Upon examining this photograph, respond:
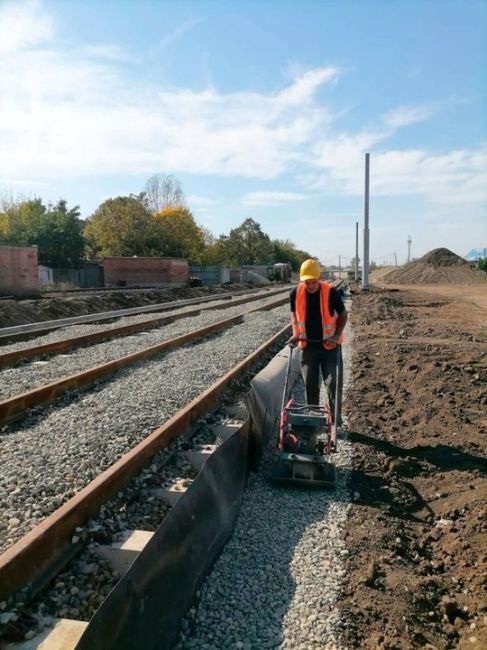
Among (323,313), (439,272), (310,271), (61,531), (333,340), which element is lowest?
(61,531)

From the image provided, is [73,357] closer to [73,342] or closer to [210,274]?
[73,342]

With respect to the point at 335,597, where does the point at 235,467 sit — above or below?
above

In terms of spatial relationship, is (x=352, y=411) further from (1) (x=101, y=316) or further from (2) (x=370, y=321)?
(1) (x=101, y=316)

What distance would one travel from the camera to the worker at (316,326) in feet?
18.7

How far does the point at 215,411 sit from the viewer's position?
697 centimetres

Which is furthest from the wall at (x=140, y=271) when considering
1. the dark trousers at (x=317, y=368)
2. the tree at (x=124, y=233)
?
the dark trousers at (x=317, y=368)

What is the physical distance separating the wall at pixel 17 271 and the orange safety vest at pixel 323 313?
76.1 ft

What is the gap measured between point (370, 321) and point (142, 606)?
1690cm

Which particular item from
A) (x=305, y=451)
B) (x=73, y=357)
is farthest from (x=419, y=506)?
(x=73, y=357)

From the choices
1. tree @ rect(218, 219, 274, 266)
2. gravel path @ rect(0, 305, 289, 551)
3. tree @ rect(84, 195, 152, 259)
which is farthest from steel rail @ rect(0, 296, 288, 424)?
tree @ rect(218, 219, 274, 266)

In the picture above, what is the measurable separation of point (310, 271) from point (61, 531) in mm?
3412

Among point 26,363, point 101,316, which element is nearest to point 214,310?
point 101,316

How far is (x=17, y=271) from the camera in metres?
26.8

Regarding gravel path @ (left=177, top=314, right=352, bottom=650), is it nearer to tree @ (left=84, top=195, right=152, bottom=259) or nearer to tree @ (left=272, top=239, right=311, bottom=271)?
tree @ (left=84, top=195, right=152, bottom=259)
